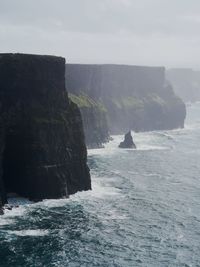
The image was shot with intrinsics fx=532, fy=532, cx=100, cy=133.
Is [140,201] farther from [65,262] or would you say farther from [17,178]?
[65,262]

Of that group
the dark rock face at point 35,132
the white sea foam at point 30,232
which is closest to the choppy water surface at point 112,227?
the white sea foam at point 30,232

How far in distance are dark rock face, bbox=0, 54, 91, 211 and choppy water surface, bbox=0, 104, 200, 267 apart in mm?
5315

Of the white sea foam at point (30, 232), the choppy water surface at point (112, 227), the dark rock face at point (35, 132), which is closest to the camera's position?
the choppy water surface at point (112, 227)

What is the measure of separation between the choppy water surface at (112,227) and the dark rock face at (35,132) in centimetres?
531

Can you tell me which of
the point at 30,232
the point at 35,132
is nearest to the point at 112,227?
the point at 30,232

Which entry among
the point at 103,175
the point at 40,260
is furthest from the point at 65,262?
the point at 103,175

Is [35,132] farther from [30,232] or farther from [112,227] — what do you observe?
[112,227]

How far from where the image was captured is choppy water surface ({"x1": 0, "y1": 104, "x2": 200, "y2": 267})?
303 ft

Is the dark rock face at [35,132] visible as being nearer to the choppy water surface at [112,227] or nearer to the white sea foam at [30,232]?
the choppy water surface at [112,227]

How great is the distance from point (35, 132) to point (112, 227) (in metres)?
34.2

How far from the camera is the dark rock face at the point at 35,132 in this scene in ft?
421

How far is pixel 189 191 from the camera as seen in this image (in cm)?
13962

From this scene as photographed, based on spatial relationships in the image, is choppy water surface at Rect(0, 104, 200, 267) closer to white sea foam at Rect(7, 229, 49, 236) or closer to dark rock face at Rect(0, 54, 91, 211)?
white sea foam at Rect(7, 229, 49, 236)

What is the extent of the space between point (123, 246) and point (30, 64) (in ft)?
181
